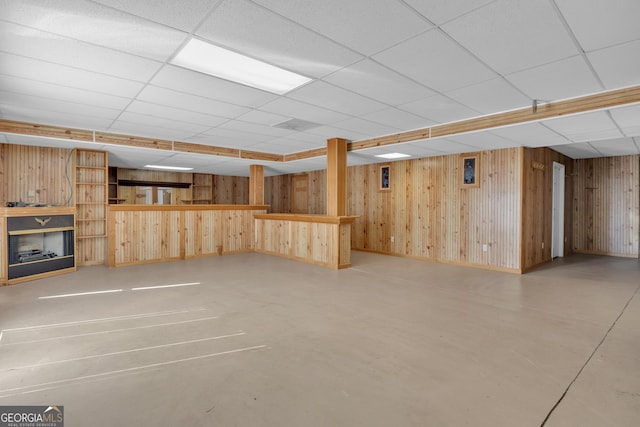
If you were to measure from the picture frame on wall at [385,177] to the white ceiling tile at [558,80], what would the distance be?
4.38 metres

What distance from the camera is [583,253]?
8.13m

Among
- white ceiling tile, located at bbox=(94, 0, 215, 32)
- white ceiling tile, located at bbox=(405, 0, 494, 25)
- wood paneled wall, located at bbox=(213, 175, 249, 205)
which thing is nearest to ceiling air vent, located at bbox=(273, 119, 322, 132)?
white ceiling tile, located at bbox=(94, 0, 215, 32)

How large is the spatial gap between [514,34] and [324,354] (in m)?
2.73

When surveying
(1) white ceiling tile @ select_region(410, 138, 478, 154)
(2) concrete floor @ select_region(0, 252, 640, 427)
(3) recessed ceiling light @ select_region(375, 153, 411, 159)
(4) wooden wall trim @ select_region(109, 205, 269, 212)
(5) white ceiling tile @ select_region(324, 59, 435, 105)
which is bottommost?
(2) concrete floor @ select_region(0, 252, 640, 427)

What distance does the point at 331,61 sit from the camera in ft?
8.93

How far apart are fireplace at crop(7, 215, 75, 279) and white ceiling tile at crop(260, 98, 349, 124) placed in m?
4.11

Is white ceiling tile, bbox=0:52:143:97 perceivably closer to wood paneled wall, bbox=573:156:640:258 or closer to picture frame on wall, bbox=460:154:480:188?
picture frame on wall, bbox=460:154:480:188

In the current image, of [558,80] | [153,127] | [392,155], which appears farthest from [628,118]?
[153,127]

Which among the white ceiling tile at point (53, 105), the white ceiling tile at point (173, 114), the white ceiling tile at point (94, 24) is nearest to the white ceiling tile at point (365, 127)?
the white ceiling tile at point (173, 114)

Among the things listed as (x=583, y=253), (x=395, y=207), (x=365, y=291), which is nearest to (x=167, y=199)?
(x=395, y=207)

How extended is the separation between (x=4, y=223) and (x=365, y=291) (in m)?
5.25

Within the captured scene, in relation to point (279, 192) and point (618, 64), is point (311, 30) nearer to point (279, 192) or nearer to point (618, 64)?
point (618, 64)

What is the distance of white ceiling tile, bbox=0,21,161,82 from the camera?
231 centimetres

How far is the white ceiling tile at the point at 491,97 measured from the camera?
329 cm
